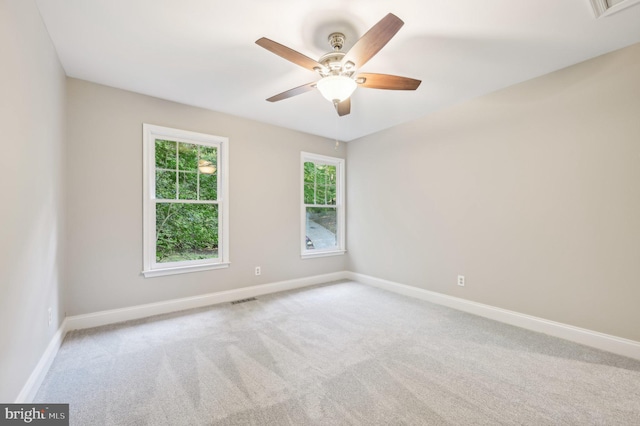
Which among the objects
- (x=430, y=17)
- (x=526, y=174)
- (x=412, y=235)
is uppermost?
(x=430, y=17)

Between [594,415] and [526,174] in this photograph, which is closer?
[594,415]

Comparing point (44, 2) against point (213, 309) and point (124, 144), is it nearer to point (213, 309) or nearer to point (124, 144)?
point (124, 144)

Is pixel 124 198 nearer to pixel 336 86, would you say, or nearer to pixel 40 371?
pixel 40 371

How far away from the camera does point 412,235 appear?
4031 millimetres

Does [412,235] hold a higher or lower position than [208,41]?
lower

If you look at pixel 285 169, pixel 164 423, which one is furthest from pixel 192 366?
pixel 285 169

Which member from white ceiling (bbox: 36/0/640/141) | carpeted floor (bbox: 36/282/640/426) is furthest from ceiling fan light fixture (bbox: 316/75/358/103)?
carpeted floor (bbox: 36/282/640/426)

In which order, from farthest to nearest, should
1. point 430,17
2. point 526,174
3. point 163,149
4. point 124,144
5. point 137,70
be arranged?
point 163,149, point 124,144, point 526,174, point 137,70, point 430,17

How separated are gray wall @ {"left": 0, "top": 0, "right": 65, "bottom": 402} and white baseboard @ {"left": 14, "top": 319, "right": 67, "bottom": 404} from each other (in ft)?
0.17

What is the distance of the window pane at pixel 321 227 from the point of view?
4777 millimetres

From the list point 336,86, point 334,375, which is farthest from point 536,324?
point 336,86

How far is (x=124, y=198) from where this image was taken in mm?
3100

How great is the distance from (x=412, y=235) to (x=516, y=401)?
7.98 ft

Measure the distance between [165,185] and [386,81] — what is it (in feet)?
9.25
